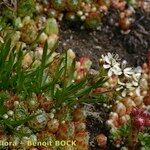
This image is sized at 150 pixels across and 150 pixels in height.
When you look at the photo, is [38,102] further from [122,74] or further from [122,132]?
[122,74]

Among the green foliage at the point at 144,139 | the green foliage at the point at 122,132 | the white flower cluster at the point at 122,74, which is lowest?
the green foliage at the point at 144,139

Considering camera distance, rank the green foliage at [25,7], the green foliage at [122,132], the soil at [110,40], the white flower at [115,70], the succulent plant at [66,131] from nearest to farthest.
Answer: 1. the succulent plant at [66,131]
2. the green foliage at [122,132]
3. the white flower at [115,70]
4. the green foliage at [25,7]
5. the soil at [110,40]

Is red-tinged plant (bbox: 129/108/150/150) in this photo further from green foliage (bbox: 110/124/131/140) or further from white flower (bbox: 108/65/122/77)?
white flower (bbox: 108/65/122/77)

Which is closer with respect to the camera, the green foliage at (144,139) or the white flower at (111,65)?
the green foliage at (144,139)

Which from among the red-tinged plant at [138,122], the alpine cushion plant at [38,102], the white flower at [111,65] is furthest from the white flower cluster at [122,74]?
the red-tinged plant at [138,122]

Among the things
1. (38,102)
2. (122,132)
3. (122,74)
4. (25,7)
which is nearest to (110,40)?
(122,74)

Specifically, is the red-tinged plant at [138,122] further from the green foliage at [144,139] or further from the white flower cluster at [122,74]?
the white flower cluster at [122,74]

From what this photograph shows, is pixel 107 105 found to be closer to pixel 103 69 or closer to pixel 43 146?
pixel 103 69

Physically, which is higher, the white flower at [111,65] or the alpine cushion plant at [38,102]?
the white flower at [111,65]
